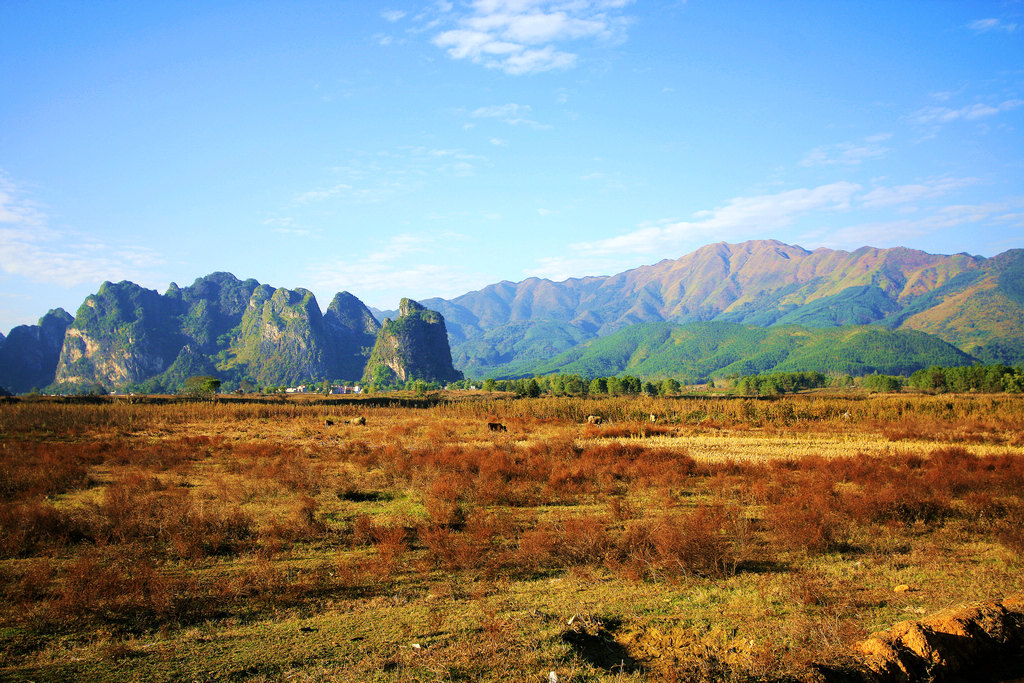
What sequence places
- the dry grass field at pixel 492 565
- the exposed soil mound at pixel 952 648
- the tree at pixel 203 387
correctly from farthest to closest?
the tree at pixel 203 387 → the dry grass field at pixel 492 565 → the exposed soil mound at pixel 952 648

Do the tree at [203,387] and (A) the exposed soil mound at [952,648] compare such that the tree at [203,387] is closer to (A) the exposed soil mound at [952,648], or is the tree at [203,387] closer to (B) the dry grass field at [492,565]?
(B) the dry grass field at [492,565]

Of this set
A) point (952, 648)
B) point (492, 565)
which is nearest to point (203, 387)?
point (492, 565)

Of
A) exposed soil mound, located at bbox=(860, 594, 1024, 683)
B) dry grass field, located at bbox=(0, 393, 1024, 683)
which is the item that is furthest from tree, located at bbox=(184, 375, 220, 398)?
exposed soil mound, located at bbox=(860, 594, 1024, 683)

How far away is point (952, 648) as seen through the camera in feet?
21.1

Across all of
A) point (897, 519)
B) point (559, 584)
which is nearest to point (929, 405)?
point (897, 519)

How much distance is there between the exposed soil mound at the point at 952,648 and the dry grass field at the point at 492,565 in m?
0.40

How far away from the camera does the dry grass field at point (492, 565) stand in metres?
6.42

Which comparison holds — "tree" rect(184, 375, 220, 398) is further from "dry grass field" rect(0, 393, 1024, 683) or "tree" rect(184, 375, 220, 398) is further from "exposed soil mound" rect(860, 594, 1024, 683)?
"exposed soil mound" rect(860, 594, 1024, 683)

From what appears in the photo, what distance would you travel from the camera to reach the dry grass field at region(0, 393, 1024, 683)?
6422 mm

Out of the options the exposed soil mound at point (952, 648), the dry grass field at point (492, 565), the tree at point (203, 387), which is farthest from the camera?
the tree at point (203, 387)

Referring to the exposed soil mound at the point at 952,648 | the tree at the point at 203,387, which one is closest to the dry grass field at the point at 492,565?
the exposed soil mound at the point at 952,648

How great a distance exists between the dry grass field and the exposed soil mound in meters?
0.40

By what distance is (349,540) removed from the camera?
11703 mm

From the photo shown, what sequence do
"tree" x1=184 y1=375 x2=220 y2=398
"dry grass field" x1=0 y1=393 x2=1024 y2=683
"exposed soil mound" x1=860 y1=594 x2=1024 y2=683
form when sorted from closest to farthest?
1. "exposed soil mound" x1=860 y1=594 x2=1024 y2=683
2. "dry grass field" x1=0 y1=393 x2=1024 y2=683
3. "tree" x1=184 y1=375 x2=220 y2=398
